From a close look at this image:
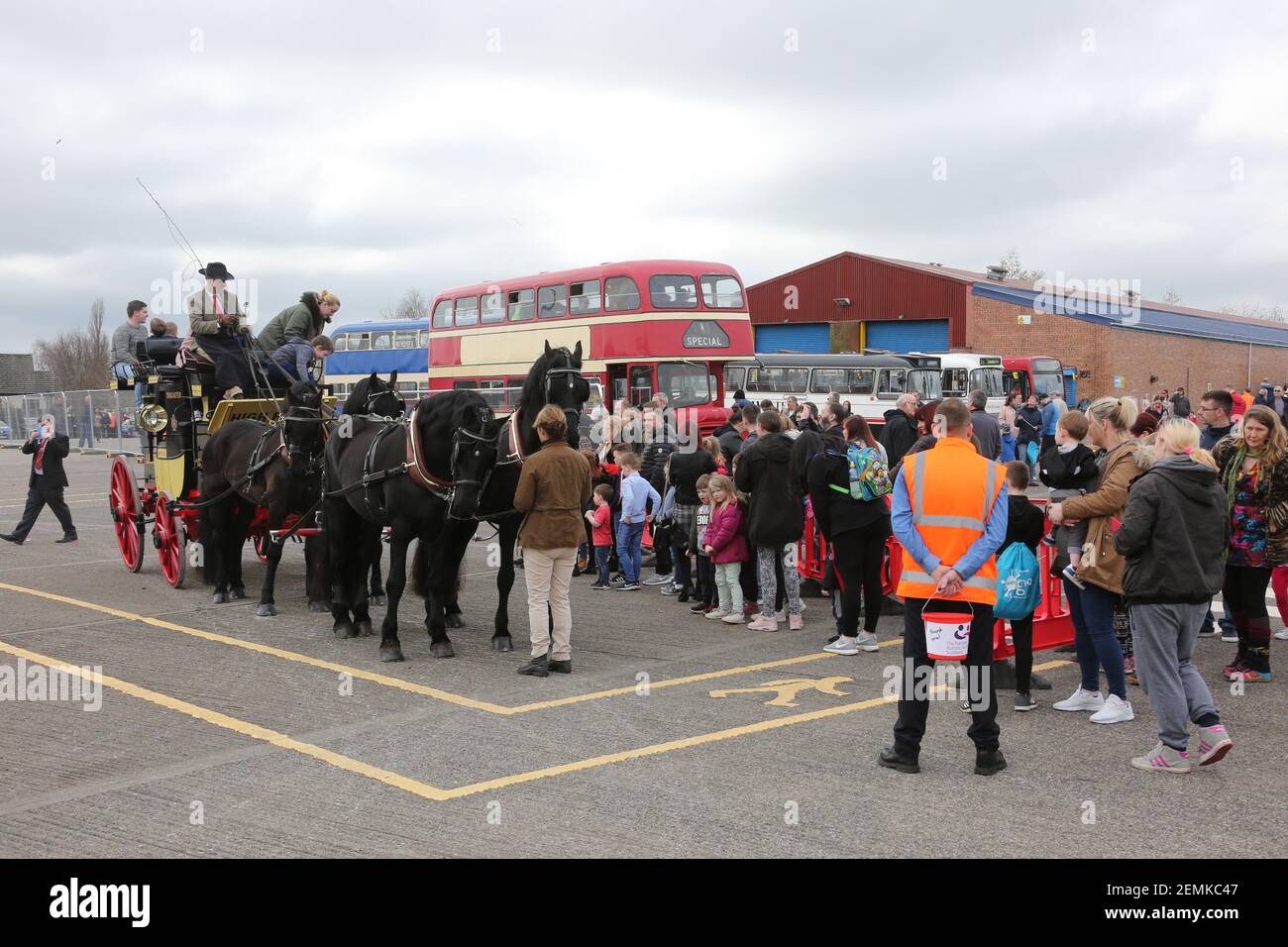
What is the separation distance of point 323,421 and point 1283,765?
8.44 metres

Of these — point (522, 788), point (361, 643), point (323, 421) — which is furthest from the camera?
point (323, 421)

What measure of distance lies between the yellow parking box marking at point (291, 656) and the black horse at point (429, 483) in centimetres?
45

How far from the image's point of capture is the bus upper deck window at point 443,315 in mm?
26906

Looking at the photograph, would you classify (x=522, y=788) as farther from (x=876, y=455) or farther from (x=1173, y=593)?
(x=876, y=455)

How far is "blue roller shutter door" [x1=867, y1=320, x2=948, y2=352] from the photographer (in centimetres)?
5136

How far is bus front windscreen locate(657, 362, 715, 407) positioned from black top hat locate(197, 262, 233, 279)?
34.8 feet

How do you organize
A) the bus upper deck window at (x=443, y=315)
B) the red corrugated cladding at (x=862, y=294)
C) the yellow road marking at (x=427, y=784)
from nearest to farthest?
the yellow road marking at (x=427, y=784) < the bus upper deck window at (x=443, y=315) < the red corrugated cladding at (x=862, y=294)

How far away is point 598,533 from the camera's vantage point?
1256 centimetres

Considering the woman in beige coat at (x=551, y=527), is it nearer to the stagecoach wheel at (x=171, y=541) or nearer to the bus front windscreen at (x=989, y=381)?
the stagecoach wheel at (x=171, y=541)

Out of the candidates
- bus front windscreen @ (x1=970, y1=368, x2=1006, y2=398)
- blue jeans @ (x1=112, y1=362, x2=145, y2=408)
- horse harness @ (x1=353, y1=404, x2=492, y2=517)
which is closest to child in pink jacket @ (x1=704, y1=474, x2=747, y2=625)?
horse harness @ (x1=353, y1=404, x2=492, y2=517)

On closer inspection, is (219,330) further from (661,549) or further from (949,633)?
(949,633)

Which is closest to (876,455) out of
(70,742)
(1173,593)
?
(1173,593)

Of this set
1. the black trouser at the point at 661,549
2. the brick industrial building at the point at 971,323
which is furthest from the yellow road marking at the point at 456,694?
the brick industrial building at the point at 971,323
